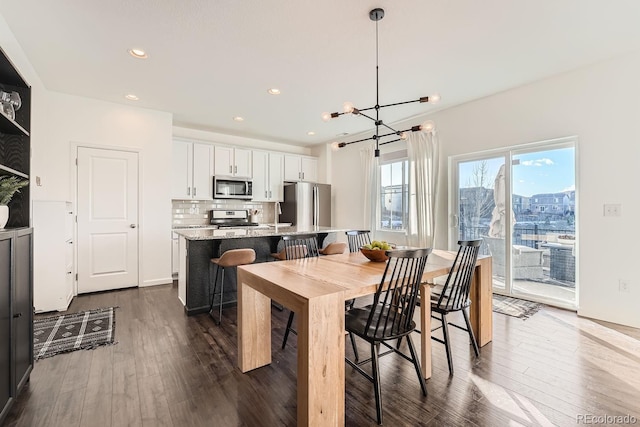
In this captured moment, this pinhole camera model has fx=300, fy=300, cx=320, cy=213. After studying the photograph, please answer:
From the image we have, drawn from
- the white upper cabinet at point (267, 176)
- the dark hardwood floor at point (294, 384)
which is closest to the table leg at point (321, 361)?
the dark hardwood floor at point (294, 384)

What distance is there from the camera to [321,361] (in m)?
1.50

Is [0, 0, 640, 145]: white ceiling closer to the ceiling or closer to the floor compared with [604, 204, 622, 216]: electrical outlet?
closer to the ceiling

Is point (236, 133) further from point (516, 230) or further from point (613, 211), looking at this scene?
point (613, 211)

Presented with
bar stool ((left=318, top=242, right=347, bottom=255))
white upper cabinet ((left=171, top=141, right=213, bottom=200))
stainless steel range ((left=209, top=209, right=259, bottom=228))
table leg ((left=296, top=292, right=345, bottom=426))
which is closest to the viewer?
table leg ((left=296, top=292, right=345, bottom=426))

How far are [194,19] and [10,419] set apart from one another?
286cm

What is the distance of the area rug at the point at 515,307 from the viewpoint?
3302 mm

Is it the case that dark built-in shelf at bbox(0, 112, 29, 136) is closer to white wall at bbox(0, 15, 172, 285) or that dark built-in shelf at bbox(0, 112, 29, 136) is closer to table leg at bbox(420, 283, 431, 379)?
white wall at bbox(0, 15, 172, 285)

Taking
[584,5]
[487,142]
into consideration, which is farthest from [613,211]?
[584,5]

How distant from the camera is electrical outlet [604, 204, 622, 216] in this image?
300cm

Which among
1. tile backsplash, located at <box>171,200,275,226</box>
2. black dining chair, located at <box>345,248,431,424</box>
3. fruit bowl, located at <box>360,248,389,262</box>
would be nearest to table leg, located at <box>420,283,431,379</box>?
black dining chair, located at <box>345,248,431,424</box>

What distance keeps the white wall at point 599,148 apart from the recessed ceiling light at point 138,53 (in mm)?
4145

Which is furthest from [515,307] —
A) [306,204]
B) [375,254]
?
[306,204]

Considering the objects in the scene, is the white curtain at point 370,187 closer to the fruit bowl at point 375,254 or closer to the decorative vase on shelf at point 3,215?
the fruit bowl at point 375,254

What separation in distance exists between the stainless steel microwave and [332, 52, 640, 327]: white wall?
427 cm
